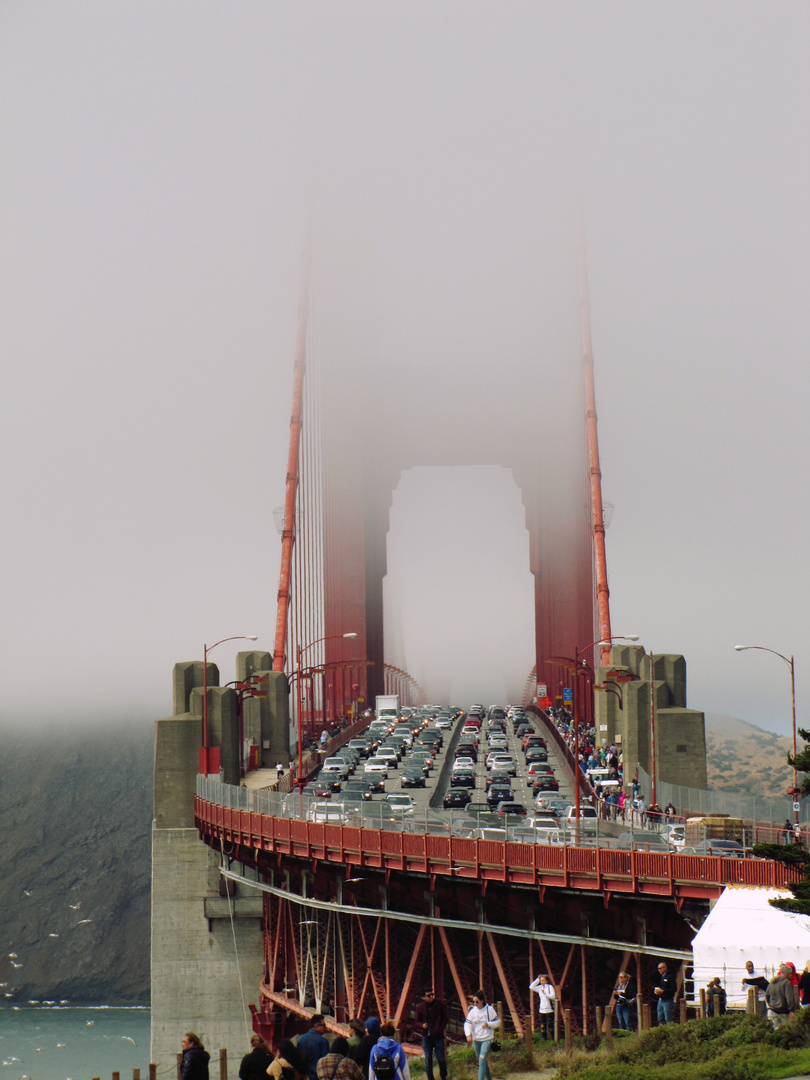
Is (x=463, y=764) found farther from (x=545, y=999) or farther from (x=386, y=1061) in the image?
(x=386, y=1061)

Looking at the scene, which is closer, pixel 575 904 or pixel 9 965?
pixel 575 904

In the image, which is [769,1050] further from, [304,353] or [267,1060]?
[304,353]

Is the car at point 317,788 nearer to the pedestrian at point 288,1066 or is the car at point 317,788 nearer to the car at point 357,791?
the car at point 357,791

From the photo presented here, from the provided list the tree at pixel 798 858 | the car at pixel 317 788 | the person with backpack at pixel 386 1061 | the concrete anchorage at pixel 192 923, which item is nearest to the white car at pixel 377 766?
the car at pixel 317 788

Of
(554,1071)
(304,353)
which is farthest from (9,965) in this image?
(554,1071)

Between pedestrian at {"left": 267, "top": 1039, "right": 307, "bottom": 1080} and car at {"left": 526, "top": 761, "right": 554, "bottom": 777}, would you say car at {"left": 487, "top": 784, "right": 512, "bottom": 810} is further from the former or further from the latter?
pedestrian at {"left": 267, "top": 1039, "right": 307, "bottom": 1080}
